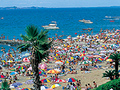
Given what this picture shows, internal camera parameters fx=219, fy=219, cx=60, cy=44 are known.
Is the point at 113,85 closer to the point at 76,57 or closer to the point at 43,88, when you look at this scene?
the point at 43,88

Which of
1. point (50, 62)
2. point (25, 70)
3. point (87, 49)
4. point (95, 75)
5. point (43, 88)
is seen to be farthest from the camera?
point (87, 49)

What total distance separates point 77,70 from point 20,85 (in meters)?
8.47

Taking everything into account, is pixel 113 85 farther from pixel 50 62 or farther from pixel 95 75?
pixel 50 62

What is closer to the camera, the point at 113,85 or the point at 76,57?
the point at 113,85

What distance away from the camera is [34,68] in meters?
→ 13.6

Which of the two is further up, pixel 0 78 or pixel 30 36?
pixel 30 36

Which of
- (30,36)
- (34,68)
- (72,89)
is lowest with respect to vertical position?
(72,89)

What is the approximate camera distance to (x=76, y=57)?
1298 inches

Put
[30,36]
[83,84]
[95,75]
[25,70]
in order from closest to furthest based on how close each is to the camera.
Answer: [30,36], [83,84], [95,75], [25,70]

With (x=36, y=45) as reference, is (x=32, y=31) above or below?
above

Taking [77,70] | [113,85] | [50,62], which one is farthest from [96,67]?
[113,85]

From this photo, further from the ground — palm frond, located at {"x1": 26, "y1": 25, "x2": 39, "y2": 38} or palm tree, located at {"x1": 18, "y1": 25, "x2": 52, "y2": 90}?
palm frond, located at {"x1": 26, "y1": 25, "x2": 39, "y2": 38}

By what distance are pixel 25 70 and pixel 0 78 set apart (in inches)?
137

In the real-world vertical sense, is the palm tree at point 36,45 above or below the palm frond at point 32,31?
below
